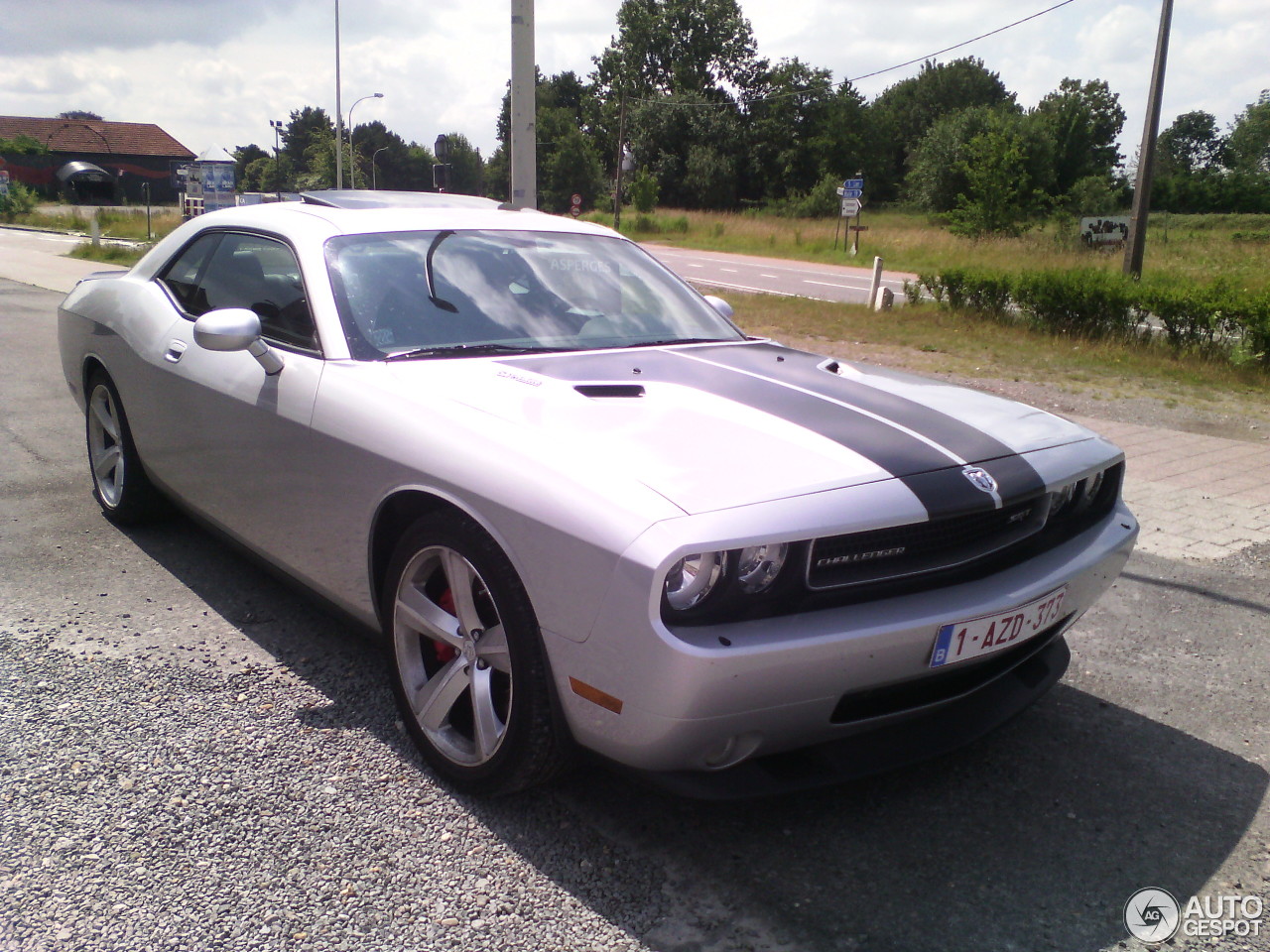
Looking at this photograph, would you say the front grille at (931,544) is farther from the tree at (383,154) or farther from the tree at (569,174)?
the tree at (383,154)

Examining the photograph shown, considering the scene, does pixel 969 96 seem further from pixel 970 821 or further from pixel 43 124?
pixel 970 821

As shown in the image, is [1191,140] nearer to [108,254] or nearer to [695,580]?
[108,254]

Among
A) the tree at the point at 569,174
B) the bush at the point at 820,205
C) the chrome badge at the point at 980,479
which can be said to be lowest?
the chrome badge at the point at 980,479

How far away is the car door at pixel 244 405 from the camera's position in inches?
124

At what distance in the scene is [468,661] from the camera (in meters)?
2.62

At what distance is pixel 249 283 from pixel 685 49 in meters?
82.6

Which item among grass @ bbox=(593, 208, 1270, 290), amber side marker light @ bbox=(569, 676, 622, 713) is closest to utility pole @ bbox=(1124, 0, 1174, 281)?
grass @ bbox=(593, 208, 1270, 290)

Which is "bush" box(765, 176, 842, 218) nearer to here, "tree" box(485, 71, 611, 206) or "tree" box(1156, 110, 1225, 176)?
"tree" box(485, 71, 611, 206)

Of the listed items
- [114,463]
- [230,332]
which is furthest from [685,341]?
[114,463]

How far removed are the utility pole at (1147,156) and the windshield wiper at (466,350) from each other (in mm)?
13576

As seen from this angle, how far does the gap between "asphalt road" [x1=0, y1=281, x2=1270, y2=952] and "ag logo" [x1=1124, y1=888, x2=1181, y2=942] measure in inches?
1.1

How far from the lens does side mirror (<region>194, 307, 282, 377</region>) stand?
3.05 metres

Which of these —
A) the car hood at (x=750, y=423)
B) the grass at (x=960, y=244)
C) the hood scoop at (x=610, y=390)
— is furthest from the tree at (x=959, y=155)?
the hood scoop at (x=610, y=390)

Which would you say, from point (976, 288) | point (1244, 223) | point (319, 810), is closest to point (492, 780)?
point (319, 810)
